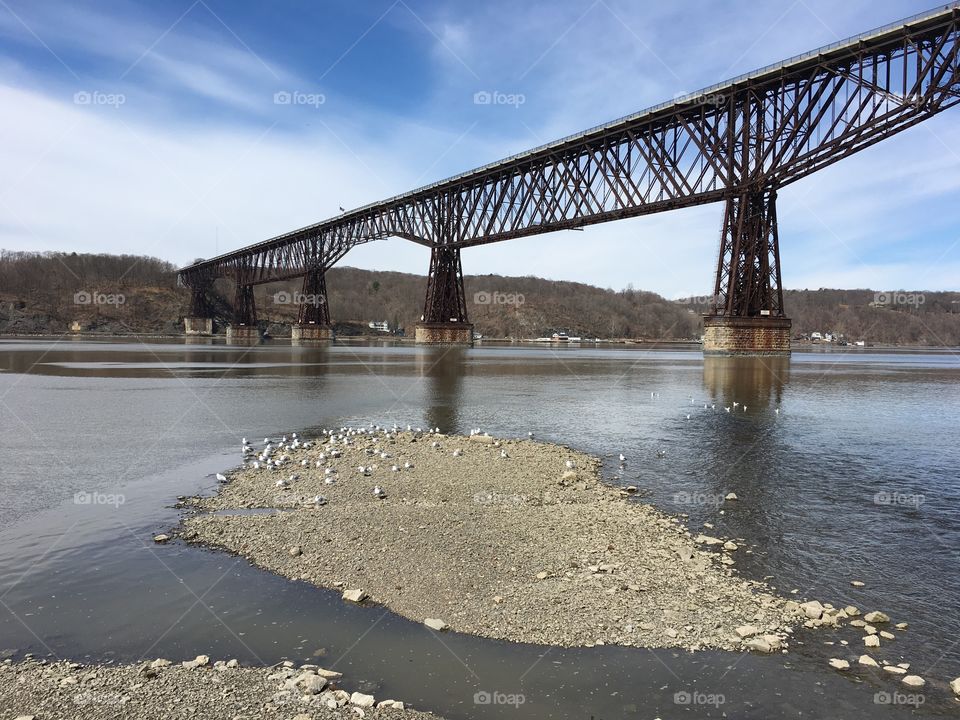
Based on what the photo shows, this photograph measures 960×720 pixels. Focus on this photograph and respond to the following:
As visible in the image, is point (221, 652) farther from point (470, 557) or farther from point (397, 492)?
point (397, 492)

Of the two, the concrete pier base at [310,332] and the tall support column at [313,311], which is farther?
the concrete pier base at [310,332]

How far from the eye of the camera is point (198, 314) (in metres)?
166

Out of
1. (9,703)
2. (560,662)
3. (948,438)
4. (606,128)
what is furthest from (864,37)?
(9,703)

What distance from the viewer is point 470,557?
26.7ft

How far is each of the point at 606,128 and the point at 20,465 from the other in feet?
189

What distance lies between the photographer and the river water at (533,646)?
17.4 feet

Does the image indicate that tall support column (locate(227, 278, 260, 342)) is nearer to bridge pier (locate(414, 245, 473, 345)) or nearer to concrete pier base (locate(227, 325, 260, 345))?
concrete pier base (locate(227, 325, 260, 345))
